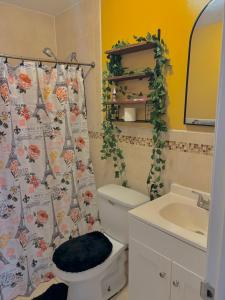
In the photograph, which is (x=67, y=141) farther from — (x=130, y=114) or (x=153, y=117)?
(x=153, y=117)

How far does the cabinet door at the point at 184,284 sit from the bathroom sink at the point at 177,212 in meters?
0.22

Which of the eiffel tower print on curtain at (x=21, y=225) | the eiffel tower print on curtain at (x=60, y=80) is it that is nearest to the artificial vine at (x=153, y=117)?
the eiffel tower print on curtain at (x=60, y=80)

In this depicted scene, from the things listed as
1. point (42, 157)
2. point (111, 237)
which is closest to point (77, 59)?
point (42, 157)

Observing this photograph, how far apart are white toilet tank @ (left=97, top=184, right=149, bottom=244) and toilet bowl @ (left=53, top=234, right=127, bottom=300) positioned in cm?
8

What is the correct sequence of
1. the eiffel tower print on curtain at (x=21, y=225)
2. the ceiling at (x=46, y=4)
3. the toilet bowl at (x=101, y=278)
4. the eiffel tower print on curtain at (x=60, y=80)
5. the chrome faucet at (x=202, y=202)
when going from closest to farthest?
the chrome faucet at (x=202, y=202) → the toilet bowl at (x=101, y=278) → the eiffel tower print on curtain at (x=21, y=225) → the eiffel tower print on curtain at (x=60, y=80) → the ceiling at (x=46, y=4)

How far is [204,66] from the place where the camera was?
53.9 inches

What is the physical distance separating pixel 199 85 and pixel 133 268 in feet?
3.93

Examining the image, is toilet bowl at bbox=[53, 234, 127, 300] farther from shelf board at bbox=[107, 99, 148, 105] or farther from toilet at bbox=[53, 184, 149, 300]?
shelf board at bbox=[107, 99, 148, 105]

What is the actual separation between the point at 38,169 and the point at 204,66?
1.43 metres

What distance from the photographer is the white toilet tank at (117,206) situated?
1.65 meters

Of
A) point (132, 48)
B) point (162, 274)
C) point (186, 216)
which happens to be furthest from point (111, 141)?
point (162, 274)

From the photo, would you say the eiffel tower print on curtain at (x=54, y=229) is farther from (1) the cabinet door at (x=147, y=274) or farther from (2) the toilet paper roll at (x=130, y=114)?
(2) the toilet paper roll at (x=130, y=114)

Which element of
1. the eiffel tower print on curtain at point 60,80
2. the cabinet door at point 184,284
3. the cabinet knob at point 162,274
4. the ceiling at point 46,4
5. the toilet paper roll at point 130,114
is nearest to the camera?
the cabinet door at point 184,284

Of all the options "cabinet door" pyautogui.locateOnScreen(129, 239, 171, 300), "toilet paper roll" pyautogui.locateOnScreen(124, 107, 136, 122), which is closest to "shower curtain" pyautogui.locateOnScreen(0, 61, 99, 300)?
"toilet paper roll" pyautogui.locateOnScreen(124, 107, 136, 122)
